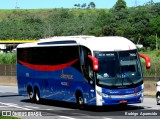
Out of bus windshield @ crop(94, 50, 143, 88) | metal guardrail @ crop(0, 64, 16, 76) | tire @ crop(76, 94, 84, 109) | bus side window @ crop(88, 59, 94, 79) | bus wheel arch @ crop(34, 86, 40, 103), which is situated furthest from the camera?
metal guardrail @ crop(0, 64, 16, 76)

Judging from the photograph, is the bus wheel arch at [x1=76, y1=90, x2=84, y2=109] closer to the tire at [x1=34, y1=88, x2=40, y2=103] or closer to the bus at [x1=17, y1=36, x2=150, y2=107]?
the bus at [x1=17, y1=36, x2=150, y2=107]

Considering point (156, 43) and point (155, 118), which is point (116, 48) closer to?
point (155, 118)

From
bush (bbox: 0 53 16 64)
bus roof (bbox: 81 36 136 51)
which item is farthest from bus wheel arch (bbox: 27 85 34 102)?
bush (bbox: 0 53 16 64)

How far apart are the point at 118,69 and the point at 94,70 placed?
991mm

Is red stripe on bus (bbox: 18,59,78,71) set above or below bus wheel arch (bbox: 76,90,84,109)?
above

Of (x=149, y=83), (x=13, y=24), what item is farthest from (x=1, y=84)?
(x=13, y=24)

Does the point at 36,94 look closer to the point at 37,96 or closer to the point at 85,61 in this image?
the point at 37,96

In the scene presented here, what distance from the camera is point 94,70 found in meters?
20.4

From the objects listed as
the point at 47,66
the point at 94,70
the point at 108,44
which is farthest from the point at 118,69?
the point at 47,66

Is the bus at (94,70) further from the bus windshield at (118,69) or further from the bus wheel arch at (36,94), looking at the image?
the bus wheel arch at (36,94)

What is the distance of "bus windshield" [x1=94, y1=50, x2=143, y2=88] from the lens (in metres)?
20.5

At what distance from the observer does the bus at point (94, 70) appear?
67.4ft

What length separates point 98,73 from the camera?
20.5 m

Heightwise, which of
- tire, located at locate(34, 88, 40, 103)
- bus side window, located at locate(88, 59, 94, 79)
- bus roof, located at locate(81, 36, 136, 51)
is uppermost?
bus roof, located at locate(81, 36, 136, 51)
